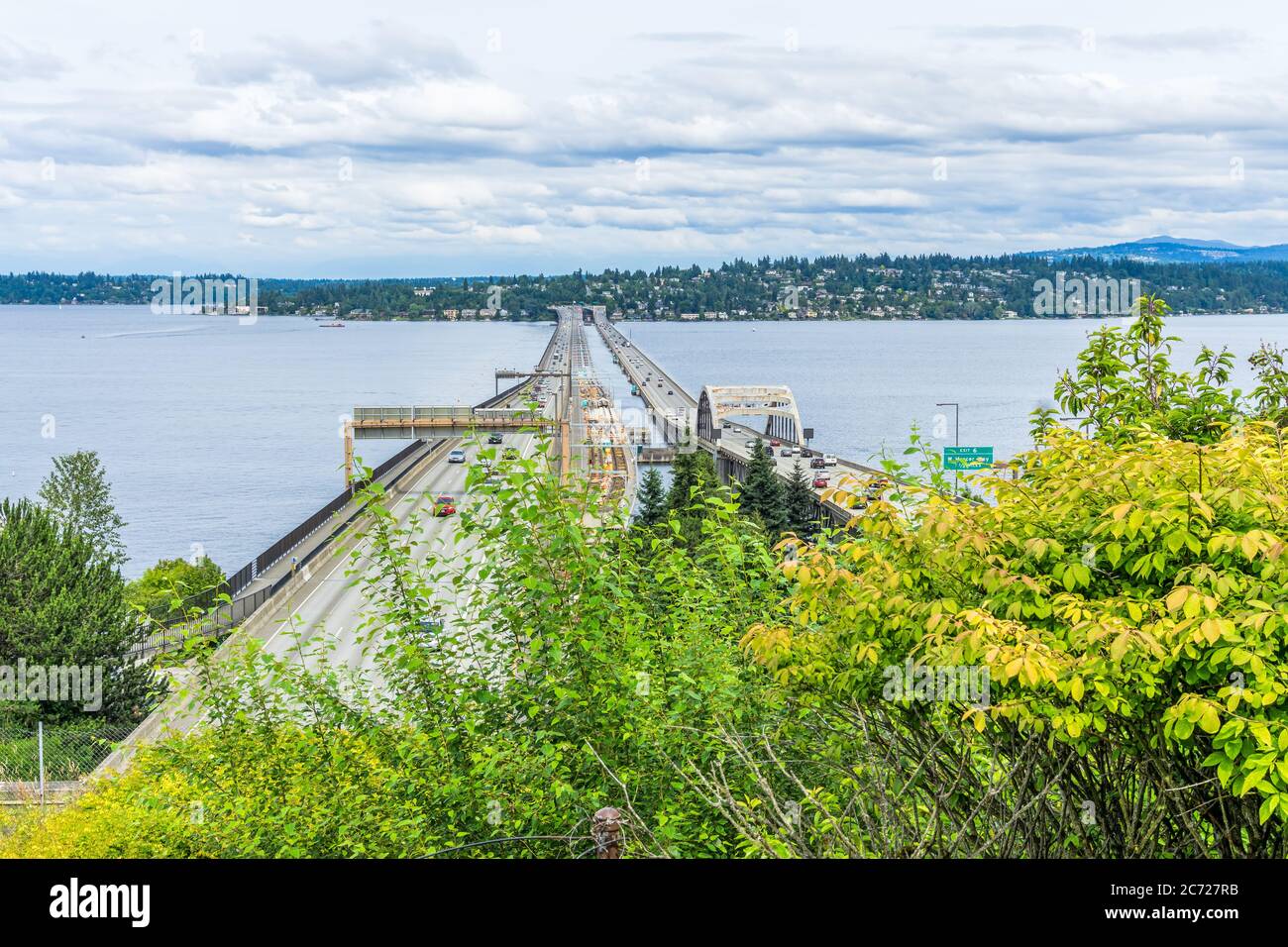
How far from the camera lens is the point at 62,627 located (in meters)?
24.2

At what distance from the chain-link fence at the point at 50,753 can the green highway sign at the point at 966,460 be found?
11.7 metres

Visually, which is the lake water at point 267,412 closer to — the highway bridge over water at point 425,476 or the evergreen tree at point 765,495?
the highway bridge over water at point 425,476

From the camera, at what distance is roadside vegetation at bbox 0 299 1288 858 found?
4.54 m

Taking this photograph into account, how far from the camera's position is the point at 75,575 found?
84.8 feet

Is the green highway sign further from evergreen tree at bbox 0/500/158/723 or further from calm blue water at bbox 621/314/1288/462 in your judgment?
calm blue water at bbox 621/314/1288/462

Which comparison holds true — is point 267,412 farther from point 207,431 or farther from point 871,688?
point 871,688

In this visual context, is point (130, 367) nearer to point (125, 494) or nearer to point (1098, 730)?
point (125, 494)

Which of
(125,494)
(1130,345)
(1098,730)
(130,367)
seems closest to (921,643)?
(1098,730)

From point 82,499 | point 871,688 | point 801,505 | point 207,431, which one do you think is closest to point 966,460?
point 871,688

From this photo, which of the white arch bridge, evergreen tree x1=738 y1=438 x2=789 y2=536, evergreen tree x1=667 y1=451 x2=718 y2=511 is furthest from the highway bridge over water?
evergreen tree x1=738 y1=438 x2=789 y2=536

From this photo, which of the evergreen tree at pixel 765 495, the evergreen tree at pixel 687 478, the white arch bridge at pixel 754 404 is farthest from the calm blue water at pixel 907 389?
the evergreen tree at pixel 765 495

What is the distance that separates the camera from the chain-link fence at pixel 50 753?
17.0 meters

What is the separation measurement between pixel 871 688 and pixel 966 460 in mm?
11922
